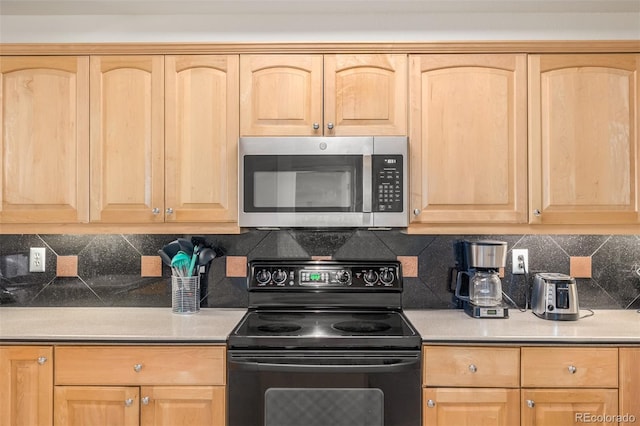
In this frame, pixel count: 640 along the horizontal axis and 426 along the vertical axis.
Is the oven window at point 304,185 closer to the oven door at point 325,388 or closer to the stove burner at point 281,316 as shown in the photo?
the stove burner at point 281,316

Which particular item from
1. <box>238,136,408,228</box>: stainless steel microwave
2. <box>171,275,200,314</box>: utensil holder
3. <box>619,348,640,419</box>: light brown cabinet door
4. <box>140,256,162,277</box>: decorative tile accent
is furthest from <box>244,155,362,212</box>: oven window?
<box>619,348,640,419</box>: light brown cabinet door

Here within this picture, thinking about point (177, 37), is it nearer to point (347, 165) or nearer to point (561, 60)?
point (347, 165)

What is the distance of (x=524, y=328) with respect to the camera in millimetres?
1854

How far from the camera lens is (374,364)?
5.58ft

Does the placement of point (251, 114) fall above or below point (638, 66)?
below

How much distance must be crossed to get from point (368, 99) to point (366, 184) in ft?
1.29

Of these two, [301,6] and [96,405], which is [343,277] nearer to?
[96,405]

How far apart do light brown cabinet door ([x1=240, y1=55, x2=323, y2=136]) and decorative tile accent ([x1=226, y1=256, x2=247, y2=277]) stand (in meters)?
0.69

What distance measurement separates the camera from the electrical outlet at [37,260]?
2.34m

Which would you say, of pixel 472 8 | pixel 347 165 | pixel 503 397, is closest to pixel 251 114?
pixel 347 165

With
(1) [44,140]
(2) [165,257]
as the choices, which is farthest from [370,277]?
(1) [44,140]

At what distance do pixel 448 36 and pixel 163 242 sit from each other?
5.90 ft

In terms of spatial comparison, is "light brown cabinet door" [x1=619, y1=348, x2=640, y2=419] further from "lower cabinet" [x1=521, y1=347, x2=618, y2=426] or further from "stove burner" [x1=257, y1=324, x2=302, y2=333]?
"stove burner" [x1=257, y1=324, x2=302, y2=333]

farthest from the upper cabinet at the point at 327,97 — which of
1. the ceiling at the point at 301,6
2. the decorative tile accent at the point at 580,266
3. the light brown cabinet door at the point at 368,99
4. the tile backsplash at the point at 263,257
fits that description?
the decorative tile accent at the point at 580,266
